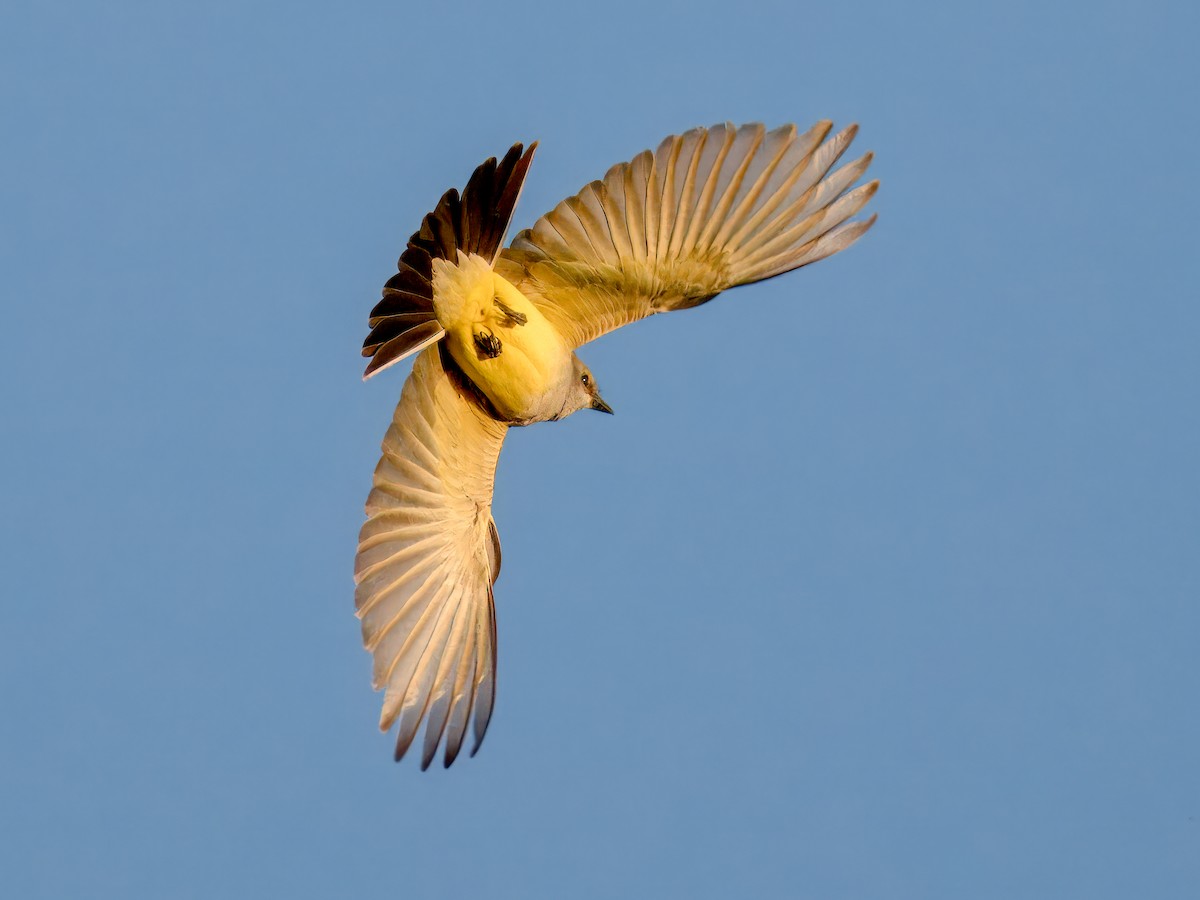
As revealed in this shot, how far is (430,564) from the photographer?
776 centimetres

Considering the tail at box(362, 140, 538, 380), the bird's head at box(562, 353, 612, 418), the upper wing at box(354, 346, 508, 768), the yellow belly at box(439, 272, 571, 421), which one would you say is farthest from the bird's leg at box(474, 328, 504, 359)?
the bird's head at box(562, 353, 612, 418)

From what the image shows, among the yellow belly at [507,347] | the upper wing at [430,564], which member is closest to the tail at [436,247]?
the yellow belly at [507,347]

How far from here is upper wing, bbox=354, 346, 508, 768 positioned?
757 cm

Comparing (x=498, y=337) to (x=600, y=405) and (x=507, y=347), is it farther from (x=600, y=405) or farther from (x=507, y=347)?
(x=600, y=405)

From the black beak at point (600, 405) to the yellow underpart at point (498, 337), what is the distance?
68 cm

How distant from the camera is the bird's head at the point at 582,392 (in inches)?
303

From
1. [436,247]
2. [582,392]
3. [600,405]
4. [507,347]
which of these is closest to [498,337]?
[507,347]

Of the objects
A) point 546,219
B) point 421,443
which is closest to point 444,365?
point 421,443

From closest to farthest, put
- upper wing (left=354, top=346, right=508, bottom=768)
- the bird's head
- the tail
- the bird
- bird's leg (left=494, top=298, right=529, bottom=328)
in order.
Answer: the tail < the bird < bird's leg (left=494, top=298, right=529, bottom=328) < upper wing (left=354, top=346, right=508, bottom=768) < the bird's head

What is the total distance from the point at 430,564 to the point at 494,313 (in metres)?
1.24

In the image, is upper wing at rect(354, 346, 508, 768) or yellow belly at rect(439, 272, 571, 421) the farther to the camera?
upper wing at rect(354, 346, 508, 768)

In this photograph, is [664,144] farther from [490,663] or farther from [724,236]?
[490,663]

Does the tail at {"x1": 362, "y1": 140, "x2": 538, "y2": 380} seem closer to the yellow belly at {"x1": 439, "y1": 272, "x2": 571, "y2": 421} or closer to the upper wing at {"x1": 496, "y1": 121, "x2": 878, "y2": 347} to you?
the yellow belly at {"x1": 439, "y1": 272, "x2": 571, "y2": 421}

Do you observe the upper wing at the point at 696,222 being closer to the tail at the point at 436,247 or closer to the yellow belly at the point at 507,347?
the yellow belly at the point at 507,347
